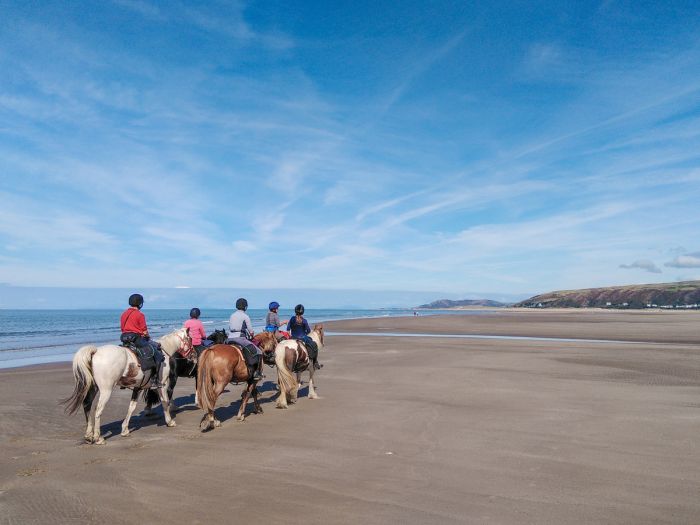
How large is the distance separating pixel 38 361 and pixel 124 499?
1869 cm

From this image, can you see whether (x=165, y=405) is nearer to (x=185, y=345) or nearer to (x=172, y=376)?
(x=172, y=376)

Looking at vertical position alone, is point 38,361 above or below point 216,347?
below

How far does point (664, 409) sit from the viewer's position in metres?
9.05

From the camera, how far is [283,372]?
1024 cm

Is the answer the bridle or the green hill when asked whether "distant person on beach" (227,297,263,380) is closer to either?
the bridle

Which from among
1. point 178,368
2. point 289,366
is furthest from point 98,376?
point 289,366

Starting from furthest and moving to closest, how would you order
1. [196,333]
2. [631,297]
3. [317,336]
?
[631,297], [317,336], [196,333]

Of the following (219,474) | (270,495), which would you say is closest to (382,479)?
(270,495)

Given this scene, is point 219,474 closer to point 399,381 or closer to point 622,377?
point 399,381

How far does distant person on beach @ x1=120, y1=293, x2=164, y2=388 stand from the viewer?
334 inches

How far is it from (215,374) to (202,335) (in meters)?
2.56

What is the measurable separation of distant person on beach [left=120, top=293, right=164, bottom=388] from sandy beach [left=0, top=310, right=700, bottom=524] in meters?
1.40

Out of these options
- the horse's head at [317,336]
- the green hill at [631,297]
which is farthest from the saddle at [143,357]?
the green hill at [631,297]

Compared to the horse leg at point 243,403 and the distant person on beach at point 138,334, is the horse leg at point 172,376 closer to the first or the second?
the distant person on beach at point 138,334
